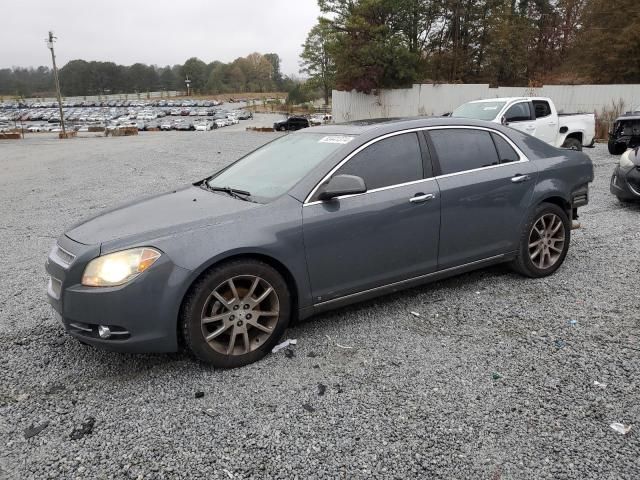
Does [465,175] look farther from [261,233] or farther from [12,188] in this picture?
[12,188]

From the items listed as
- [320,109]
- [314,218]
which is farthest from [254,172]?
[320,109]

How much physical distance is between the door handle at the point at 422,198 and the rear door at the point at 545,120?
9299 mm

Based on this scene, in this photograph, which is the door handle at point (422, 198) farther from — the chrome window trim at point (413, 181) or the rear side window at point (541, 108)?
the rear side window at point (541, 108)

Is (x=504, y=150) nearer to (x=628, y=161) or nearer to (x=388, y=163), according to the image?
(x=388, y=163)

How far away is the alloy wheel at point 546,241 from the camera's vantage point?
4.69m

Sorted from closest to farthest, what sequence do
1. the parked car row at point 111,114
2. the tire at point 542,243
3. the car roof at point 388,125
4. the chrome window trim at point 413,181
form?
the chrome window trim at point 413,181 < the car roof at point 388,125 < the tire at point 542,243 < the parked car row at point 111,114

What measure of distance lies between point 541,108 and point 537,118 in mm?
411

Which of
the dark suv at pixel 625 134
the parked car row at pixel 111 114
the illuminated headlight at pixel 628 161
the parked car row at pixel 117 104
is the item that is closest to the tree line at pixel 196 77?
the parked car row at pixel 117 104

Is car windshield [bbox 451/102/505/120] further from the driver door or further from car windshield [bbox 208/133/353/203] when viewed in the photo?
car windshield [bbox 208/133/353/203]

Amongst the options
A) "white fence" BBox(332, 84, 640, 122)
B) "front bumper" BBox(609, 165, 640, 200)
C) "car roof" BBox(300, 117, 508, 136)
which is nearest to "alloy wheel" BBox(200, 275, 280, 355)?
"car roof" BBox(300, 117, 508, 136)

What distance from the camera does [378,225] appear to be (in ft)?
12.3

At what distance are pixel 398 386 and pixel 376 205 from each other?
1.35 metres

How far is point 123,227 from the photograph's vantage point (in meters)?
3.35

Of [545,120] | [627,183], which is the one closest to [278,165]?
[627,183]
